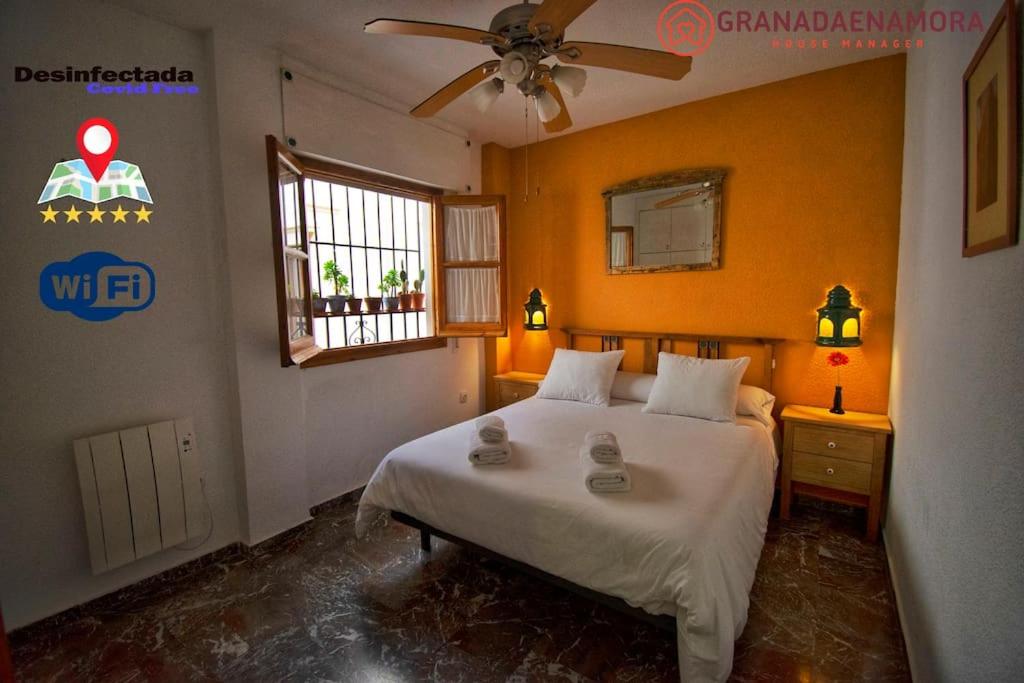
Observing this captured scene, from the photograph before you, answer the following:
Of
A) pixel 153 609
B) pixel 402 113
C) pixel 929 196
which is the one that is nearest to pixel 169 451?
pixel 153 609

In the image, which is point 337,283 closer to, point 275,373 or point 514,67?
point 275,373

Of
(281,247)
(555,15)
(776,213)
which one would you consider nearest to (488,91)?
(555,15)

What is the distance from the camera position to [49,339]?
77.6 inches

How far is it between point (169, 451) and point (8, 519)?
0.58 meters

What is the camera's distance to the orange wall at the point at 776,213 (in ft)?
8.99

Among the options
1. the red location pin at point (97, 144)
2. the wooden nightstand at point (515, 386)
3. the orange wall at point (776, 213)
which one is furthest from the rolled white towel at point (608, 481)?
the red location pin at point (97, 144)

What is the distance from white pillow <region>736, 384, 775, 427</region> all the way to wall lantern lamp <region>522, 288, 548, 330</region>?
5.24 feet

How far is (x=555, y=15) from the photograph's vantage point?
4.86 feet

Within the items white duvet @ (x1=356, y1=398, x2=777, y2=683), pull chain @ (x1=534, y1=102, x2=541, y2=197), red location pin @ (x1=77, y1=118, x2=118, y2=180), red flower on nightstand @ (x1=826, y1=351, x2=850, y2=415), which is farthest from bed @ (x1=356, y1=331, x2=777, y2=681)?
pull chain @ (x1=534, y1=102, x2=541, y2=197)

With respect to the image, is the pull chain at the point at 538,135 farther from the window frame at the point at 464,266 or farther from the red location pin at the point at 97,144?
the red location pin at the point at 97,144

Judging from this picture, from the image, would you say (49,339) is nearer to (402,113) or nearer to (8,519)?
(8,519)

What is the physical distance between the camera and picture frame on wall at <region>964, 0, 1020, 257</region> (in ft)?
3.14

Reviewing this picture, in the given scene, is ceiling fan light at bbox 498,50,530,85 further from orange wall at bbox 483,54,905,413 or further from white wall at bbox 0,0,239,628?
orange wall at bbox 483,54,905,413

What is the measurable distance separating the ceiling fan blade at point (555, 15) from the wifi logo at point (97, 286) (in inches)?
83.2
